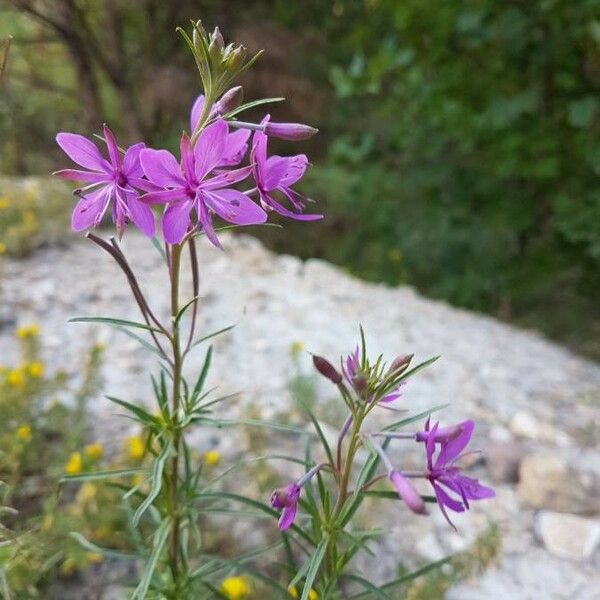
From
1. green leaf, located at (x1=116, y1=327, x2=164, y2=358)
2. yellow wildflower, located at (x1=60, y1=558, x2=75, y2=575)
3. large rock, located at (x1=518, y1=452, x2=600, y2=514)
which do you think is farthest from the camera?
large rock, located at (x1=518, y1=452, x2=600, y2=514)

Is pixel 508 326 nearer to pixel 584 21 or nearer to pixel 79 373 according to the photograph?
pixel 584 21

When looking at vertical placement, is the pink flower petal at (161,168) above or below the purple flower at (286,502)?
above

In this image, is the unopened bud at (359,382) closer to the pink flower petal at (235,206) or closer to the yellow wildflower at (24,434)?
the pink flower petal at (235,206)

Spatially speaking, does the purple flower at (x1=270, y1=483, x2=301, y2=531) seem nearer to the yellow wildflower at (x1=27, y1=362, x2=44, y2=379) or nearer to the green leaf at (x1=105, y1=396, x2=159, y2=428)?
the green leaf at (x1=105, y1=396, x2=159, y2=428)

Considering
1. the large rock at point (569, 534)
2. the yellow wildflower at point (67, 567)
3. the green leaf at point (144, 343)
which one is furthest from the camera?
the large rock at point (569, 534)

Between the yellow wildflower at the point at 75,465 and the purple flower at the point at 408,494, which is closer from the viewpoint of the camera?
the purple flower at the point at 408,494

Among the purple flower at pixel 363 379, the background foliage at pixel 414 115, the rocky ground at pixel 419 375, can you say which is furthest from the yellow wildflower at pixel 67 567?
the background foliage at pixel 414 115

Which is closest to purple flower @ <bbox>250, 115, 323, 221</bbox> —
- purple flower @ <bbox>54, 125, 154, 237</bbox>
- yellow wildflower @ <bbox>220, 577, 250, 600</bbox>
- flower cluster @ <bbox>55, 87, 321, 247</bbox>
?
flower cluster @ <bbox>55, 87, 321, 247</bbox>
